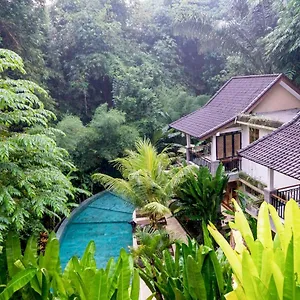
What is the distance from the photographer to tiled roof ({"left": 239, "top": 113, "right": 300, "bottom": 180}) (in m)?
6.29

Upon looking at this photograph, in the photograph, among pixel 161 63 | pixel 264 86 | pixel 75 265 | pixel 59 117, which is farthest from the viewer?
pixel 161 63

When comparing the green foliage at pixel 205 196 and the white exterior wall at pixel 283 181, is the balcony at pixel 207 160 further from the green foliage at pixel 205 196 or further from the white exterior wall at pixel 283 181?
the green foliage at pixel 205 196

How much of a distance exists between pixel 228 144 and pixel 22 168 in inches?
305

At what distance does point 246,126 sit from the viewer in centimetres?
1059

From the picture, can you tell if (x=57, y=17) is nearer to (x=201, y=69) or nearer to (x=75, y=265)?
(x=201, y=69)

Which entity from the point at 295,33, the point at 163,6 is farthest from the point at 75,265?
the point at 163,6

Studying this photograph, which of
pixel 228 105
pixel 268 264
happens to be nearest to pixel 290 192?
pixel 228 105

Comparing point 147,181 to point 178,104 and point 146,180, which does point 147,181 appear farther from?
point 178,104

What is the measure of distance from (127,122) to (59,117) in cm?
309

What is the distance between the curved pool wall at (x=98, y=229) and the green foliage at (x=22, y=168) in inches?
178

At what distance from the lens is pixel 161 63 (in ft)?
60.4

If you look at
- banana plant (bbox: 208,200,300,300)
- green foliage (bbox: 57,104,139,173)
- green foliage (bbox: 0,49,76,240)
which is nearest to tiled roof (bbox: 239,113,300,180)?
banana plant (bbox: 208,200,300,300)

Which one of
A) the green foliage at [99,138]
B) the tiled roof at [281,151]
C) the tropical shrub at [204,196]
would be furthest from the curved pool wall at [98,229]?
the tiled roof at [281,151]

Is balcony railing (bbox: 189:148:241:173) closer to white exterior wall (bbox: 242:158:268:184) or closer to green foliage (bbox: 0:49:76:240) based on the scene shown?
white exterior wall (bbox: 242:158:268:184)
